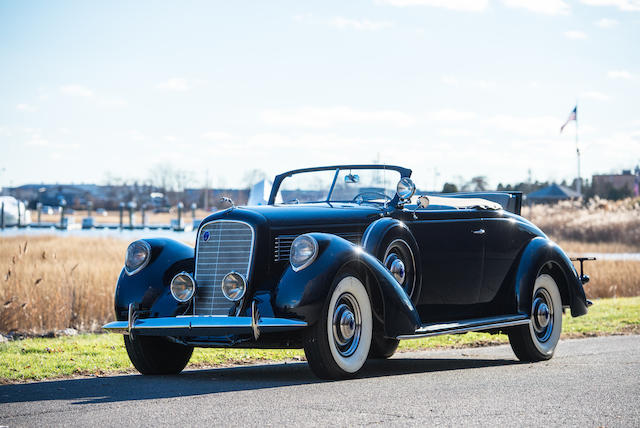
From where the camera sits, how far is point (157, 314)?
8.30m

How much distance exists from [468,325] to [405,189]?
4.69ft

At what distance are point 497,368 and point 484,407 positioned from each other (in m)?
2.80

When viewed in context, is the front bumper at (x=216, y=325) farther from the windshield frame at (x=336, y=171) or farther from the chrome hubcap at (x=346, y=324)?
the windshield frame at (x=336, y=171)

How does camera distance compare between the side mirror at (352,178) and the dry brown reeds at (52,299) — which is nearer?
the side mirror at (352,178)

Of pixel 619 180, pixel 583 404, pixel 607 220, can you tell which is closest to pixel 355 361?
pixel 583 404

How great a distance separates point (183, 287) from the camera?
822 centimetres

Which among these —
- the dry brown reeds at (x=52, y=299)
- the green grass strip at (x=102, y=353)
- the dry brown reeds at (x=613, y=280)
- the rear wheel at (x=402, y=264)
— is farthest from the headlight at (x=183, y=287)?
the dry brown reeds at (x=613, y=280)

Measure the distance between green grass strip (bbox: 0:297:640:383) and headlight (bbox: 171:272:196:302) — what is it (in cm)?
143

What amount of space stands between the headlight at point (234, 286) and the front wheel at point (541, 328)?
334 centimetres

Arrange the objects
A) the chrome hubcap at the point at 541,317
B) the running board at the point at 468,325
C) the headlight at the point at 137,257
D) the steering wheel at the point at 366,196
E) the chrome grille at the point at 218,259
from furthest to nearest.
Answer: the chrome hubcap at the point at 541,317 < the steering wheel at the point at 366,196 < the headlight at the point at 137,257 < the running board at the point at 468,325 < the chrome grille at the point at 218,259

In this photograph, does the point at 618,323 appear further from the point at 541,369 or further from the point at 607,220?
the point at 607,220

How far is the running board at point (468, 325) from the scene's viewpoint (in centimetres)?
828

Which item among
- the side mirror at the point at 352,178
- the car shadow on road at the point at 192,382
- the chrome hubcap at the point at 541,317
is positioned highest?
the side mirror at the point at 352,178

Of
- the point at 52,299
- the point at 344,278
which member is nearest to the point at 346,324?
the point at 344,278
